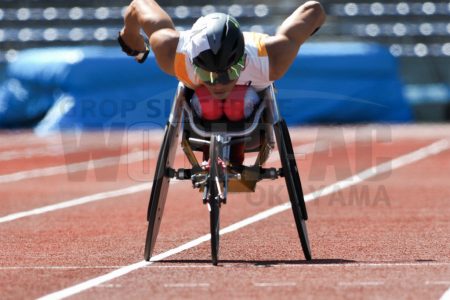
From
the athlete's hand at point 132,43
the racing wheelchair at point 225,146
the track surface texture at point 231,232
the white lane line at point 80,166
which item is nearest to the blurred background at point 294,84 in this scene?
the white lane line at point 80,166

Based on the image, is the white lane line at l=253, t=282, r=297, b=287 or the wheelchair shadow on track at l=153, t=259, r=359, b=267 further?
the wheelchair shadow on track at l=153, t=259, r=359, b=267

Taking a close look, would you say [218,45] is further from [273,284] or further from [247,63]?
[273,284]

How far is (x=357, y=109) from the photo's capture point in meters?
29.3

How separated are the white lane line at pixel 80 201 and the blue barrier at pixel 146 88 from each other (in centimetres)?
990

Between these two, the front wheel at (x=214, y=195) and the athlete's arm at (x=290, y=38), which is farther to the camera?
the athlete's arm at (x=290, y=38)

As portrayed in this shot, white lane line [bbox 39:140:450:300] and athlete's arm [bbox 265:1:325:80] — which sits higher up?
athlete's arm [bbox 265:1:325:80]

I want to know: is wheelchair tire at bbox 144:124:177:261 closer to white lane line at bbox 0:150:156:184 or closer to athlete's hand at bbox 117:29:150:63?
athlete's hand at bbox 117:29:150:63

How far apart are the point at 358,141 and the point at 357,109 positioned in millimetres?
4424

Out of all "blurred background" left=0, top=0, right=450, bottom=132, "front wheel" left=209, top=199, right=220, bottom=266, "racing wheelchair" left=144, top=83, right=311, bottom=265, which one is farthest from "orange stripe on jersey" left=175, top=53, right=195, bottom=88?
"blurred background" left=0, top=0, right=450, bottom=132

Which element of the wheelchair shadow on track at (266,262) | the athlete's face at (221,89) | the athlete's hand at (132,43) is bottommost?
the wheelchair shadow on track at (266,262)

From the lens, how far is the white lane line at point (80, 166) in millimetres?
18391

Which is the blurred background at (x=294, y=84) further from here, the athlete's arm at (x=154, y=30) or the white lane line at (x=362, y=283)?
the white lane line at (x=362, y=283)

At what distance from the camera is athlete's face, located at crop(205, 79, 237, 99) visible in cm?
856

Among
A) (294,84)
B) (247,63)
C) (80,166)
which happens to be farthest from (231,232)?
(294,84)
